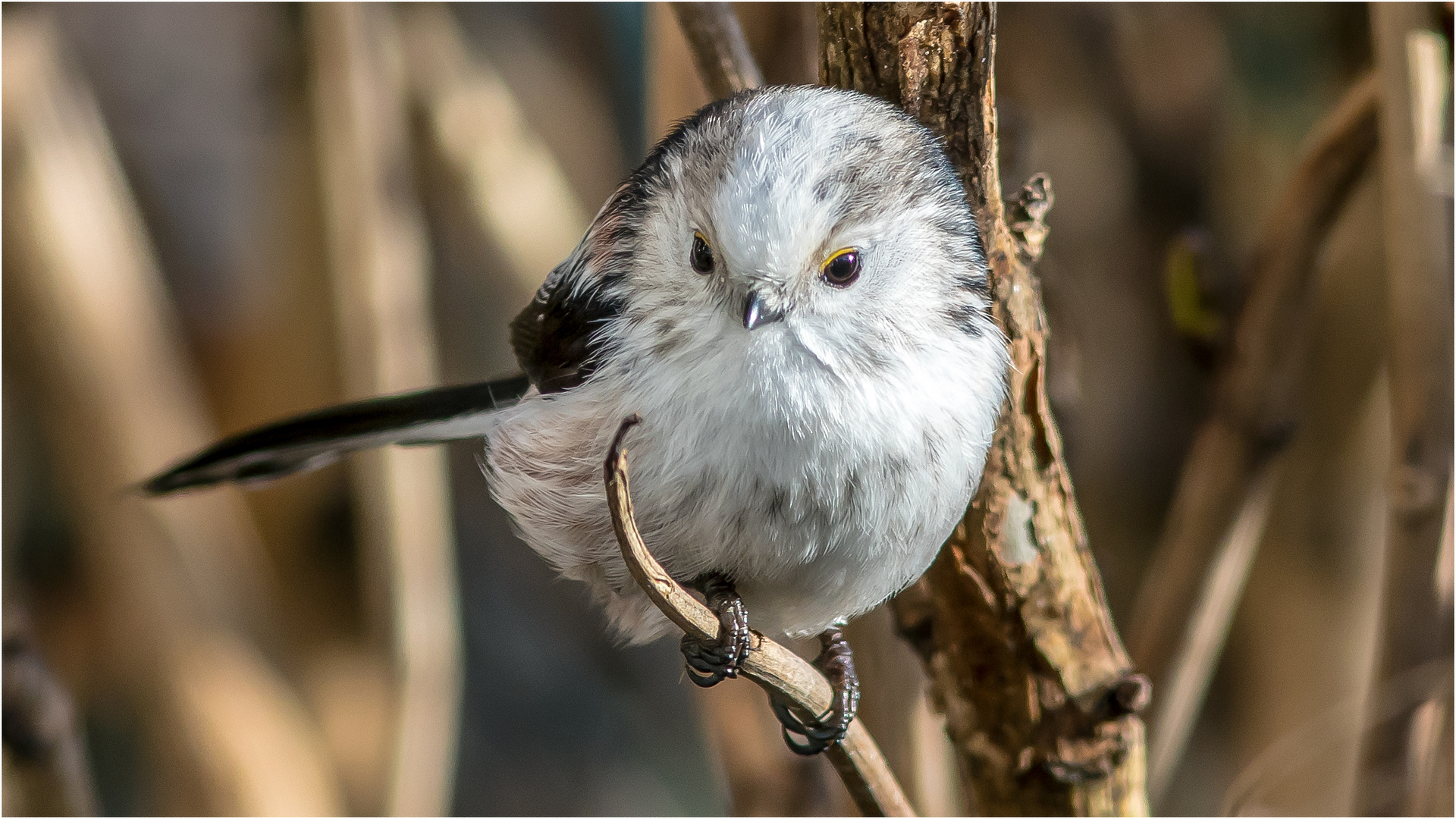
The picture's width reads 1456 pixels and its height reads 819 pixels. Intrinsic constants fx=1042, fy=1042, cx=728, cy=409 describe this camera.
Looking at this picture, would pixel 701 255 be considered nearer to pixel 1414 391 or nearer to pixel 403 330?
pixel 1414 391

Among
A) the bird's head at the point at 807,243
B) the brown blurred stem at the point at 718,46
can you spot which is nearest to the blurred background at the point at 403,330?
the brown blurred stem at the point at 718,46

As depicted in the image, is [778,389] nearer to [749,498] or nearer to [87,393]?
[749,498]

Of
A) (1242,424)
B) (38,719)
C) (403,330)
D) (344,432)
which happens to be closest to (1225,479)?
(1242,424)

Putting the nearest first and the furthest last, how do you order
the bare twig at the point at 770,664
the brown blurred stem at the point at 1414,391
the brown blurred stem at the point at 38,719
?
the bare twig at the point at 770,664 → the brown blurred stem at the point at 1414,391 → the brown blurred stem at the point at 38,719

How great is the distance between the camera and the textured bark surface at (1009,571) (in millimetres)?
790

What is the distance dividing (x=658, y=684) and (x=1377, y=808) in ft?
5.63

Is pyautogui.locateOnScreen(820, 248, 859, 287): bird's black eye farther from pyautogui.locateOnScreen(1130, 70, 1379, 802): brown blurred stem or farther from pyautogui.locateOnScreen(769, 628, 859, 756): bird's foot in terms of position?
pyautogui.locateOnScreen(1130, 70, 1379, 802): brown blurred stem

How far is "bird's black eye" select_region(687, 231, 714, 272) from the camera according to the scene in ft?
2.39

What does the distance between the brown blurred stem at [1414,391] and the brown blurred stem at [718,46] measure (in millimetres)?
628

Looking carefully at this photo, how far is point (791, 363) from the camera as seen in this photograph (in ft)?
2.41

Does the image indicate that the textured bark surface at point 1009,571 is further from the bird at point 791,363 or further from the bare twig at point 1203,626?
the bare twig at point 1203,626

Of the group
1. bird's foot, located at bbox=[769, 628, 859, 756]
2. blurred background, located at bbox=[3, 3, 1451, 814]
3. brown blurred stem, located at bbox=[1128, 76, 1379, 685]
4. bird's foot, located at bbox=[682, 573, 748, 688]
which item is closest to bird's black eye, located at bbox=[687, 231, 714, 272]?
bird's foot, located at bbox=[682, 573, 748, 688]

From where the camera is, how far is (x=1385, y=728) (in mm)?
1119

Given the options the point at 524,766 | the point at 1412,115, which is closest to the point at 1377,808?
the point at 1412,115
